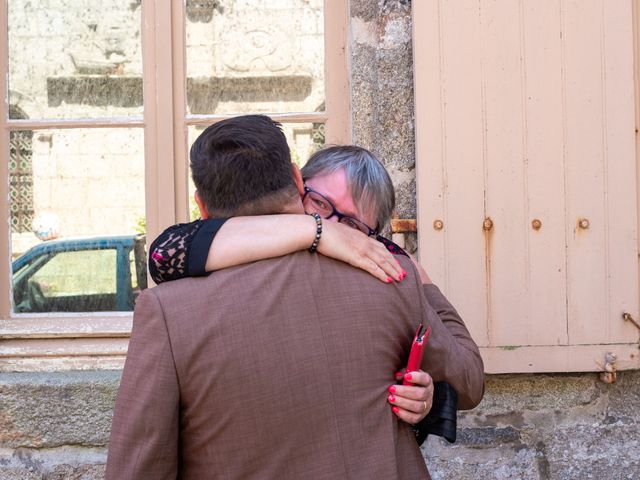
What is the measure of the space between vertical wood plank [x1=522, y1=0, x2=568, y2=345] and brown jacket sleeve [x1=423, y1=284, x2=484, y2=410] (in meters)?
0.89

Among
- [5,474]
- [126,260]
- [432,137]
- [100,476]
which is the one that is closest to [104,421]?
[100,476]

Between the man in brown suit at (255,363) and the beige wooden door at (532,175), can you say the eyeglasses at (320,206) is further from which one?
the beige wooden door at (532,175)

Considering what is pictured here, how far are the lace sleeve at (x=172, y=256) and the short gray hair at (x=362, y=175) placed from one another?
432 millimetres

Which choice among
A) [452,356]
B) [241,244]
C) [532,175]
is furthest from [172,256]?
[532,175]

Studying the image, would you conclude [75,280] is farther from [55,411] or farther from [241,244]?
[241,244]

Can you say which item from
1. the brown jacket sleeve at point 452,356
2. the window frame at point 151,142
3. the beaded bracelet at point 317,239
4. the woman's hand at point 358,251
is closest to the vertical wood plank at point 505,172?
the window frame at point 151,142

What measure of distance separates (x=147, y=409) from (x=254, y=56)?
6.43 feet

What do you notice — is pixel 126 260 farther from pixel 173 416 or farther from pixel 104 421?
pixel 173 416

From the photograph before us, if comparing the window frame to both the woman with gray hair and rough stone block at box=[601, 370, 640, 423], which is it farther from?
the woman with gray hair

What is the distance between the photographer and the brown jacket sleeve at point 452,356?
1641mm

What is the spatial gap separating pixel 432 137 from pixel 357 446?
1.41 meters

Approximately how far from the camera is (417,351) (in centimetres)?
153

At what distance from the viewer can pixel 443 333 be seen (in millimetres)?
1675

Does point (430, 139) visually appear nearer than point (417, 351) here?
No
